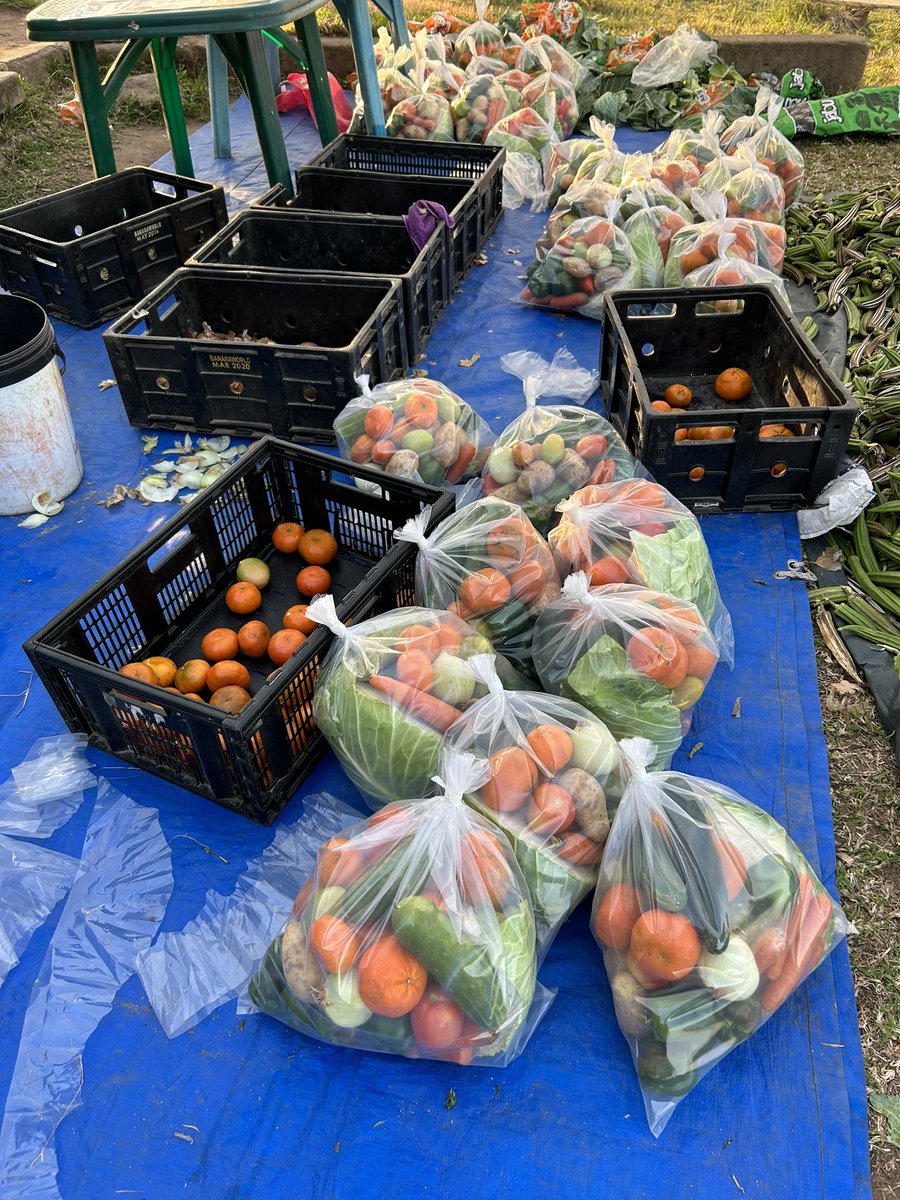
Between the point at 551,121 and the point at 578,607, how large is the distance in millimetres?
4551

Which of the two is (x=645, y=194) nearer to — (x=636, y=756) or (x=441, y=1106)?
(x=636, y=756)

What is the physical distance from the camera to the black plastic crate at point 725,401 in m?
2.74

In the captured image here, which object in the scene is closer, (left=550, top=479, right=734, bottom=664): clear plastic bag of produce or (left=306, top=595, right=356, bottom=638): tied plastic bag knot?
(left=306, top=595, right=356, bottom=638): tied plastic bag knot

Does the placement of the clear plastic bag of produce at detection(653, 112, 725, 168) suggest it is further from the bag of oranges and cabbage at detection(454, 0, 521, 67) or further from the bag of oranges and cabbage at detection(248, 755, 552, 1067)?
the bag of oranges and cabbage at detection(248, 755, 552, 1067)

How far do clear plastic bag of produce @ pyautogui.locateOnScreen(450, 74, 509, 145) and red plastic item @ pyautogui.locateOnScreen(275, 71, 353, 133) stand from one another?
100 cm

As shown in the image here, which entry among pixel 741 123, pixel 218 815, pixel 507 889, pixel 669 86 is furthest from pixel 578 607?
pixel 669 86

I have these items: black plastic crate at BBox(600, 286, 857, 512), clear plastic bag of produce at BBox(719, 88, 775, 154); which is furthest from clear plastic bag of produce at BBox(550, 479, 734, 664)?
clear plastic bag of produce at BBox(719, 88, 775, 154)

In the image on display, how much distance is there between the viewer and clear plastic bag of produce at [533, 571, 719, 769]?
1966mm

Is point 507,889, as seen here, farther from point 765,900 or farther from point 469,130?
point 469,130

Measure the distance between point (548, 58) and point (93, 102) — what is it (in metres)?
3.20

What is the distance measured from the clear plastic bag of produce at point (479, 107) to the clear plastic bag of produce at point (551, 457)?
3492 mm

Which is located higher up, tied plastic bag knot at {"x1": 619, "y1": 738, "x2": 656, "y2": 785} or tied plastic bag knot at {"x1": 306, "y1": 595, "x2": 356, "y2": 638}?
tied plastic bag knot at {"x1": 306, "y1": 595, "x2": 356, "y2": 638}

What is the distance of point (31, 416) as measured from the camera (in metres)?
2.88

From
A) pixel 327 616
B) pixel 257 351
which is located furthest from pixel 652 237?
pixel 327 616
